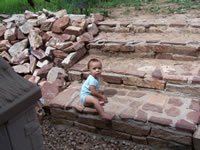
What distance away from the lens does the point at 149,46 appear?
4137mm

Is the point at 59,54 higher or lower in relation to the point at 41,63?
higher

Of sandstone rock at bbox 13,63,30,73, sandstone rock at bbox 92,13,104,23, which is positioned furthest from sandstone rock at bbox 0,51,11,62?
sandstone rock at bbox 92,13,104,23

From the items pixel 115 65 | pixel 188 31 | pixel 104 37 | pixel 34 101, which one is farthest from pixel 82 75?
pixel 34 101

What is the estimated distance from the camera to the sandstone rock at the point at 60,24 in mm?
5048

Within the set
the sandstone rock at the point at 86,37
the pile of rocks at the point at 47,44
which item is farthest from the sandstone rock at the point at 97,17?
the sandstone rock at the point at 86,37

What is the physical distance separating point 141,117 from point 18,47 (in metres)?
3.42

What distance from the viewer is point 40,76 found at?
14.7ft

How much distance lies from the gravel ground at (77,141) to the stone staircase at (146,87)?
9cm

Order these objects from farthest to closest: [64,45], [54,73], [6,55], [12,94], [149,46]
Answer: [6,55], [64,45], [54,73], [149,46], [12,94]

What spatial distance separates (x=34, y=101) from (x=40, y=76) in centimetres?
295

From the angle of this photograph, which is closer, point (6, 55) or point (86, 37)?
point (86, 37)

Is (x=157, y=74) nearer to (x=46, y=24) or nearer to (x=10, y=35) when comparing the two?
(x=46, y=24)

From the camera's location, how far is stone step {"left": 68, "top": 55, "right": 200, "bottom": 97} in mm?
3340

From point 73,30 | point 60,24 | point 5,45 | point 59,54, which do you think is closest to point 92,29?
point 73,30
